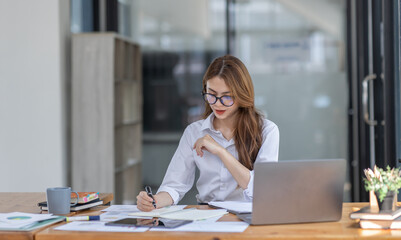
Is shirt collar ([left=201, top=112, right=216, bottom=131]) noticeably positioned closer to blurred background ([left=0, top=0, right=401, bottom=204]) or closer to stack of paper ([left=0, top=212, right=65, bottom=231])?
stack of paper ([left=0, top=212, right=65, bottom=231])

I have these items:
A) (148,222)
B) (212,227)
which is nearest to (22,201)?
(148,222)

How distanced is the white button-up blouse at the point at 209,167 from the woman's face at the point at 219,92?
0.55ft

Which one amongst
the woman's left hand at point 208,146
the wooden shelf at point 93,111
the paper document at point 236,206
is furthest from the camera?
the wooden shelf at point 93,111

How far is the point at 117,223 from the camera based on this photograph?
2141 mm

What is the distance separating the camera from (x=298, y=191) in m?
2.06

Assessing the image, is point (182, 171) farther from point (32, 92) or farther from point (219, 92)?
point (32, 92)

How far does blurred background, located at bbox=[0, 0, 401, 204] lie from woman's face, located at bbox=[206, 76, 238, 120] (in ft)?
6.33

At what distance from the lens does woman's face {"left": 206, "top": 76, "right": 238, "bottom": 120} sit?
2764mm

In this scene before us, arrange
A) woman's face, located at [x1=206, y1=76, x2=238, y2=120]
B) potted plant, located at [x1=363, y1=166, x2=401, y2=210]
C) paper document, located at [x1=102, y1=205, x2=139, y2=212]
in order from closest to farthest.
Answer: potted plant, located at [x1=363, y1=166, x2=401, y2=210]
paper document, located at [x1=102, y1=205, x2=139, y2=212]
woman's face, located at [x1=206, y1=76, x2=238, y2=120]

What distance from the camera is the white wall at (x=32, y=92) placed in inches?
182

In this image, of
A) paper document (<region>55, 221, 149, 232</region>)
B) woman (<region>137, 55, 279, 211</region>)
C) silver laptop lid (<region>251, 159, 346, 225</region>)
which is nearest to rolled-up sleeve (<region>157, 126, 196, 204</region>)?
woman (<region>137, 55, 279, 211</region>)

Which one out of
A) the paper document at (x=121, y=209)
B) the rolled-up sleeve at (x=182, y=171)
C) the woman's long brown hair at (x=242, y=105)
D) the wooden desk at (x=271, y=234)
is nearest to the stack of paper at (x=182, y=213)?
the paper document at (x=121, y=209)

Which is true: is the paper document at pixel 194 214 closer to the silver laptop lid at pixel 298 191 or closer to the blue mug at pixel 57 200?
the silver laptop lid at pixel 298 191

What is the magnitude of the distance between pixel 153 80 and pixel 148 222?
3.90 m
